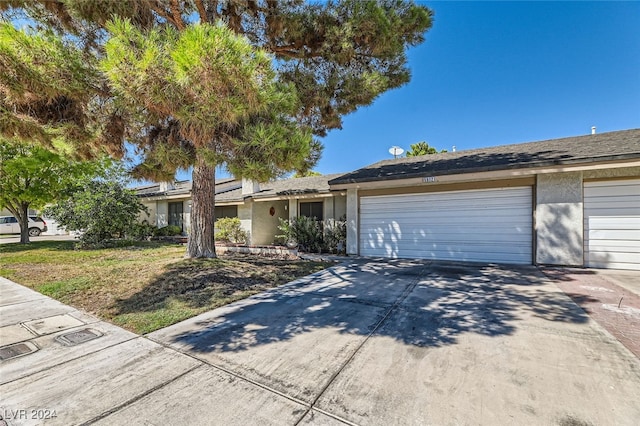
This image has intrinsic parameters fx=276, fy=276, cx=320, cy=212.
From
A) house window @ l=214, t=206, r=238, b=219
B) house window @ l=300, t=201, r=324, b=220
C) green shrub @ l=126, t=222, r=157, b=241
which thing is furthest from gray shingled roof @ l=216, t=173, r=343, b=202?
green shrub @ l=126, t=222, r=157, b=241

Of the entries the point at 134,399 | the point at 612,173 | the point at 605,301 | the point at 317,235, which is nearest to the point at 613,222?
the point at 612,173

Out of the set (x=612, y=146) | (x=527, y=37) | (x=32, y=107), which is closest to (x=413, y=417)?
(x=32, y=107)

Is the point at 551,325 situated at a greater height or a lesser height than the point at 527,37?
lesser

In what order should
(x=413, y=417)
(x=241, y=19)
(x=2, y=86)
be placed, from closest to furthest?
(x=413, y=417) → (x=2, y=86) → (x=241, y=19)

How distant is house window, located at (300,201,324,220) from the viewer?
1288cm

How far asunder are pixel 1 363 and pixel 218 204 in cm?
1224

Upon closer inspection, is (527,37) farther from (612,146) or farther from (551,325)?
(551,325)

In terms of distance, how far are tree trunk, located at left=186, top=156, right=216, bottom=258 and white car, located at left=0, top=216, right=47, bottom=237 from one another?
21262 millimetres

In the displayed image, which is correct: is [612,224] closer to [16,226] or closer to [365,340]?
[365,340]

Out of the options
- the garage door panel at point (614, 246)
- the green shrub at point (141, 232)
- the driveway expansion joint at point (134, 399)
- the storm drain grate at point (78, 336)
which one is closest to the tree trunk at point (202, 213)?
the storm drain grate at point (78, 336)

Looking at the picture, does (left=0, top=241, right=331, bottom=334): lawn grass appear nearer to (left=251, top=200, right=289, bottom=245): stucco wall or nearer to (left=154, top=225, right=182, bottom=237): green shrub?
(left=251, top=200, right=289, bottom=245): stucco wall

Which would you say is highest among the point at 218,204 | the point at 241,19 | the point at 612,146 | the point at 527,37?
the point at 527,37

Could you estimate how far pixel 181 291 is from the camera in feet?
17.9

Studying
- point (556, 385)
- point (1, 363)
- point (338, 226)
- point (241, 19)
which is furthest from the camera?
point (338, 226)
